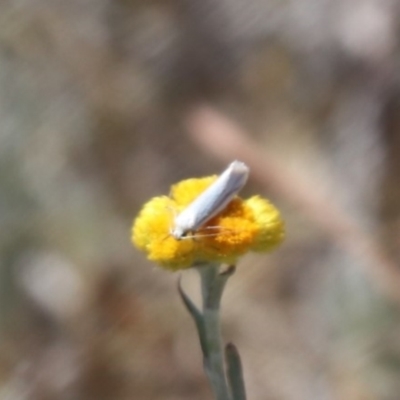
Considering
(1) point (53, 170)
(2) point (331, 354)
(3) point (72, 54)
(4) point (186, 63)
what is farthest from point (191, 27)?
(2) point (331, 354)

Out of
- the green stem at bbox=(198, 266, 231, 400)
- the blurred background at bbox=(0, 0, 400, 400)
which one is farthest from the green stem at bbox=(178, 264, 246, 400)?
the blurred background at bbox=(0, 0, 400, 400)

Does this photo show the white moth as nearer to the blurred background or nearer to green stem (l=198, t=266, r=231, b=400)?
green stem (l=198, t=266, r=231, b=400)


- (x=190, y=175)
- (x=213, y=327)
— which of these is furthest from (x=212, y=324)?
(x=190, y=175)

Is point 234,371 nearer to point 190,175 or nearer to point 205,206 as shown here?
point 205,206

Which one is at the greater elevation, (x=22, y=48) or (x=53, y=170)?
(x=22, y=48)

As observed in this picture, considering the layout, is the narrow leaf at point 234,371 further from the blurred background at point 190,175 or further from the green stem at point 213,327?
the blurred background at point 190,175

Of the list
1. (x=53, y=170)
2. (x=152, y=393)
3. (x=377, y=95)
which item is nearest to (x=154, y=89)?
(x=53, y=170)

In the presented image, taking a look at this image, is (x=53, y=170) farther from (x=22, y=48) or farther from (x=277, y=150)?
(x=277, y=150)

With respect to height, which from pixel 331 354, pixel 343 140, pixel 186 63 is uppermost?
pixel 186 63
